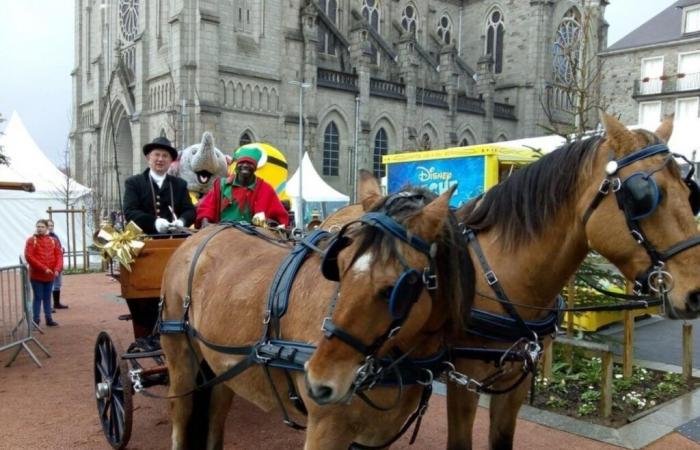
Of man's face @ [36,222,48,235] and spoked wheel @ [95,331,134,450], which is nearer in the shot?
spoked wheel @ [95,331,134,450]

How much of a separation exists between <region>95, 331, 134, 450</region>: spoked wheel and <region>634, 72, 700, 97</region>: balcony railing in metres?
30.3

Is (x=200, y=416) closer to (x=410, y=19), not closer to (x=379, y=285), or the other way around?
(x=379, y=285)

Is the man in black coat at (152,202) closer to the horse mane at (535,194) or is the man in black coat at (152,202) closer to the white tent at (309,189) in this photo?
the horse mane at (535,194)

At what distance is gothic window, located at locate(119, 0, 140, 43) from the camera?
3139 cm

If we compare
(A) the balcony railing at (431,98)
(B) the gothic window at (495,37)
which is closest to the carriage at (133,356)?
(A) the balcony railing at (431,98)

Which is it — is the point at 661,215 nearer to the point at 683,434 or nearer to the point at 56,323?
the point at 683,434

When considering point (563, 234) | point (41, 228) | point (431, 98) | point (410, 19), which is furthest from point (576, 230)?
point (410, 19)

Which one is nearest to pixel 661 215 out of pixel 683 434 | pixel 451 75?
pixel 683 434

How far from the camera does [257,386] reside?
268cm

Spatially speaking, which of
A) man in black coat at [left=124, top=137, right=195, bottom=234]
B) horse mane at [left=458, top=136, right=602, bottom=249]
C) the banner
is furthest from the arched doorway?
horse mane at [left=458, top=136, right=602, bottom=249]

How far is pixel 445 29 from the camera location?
4119 centimetres

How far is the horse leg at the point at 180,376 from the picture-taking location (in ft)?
11.1

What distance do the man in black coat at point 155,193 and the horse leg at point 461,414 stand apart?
8.94 ft

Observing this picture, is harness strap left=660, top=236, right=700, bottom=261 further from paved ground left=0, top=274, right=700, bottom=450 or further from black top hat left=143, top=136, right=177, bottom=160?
black top hat left=143, top=136, right=177, bottom=160
